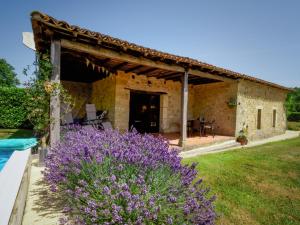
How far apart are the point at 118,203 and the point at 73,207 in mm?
541

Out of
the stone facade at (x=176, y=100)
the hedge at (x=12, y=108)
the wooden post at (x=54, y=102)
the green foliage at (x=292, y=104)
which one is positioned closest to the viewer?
the wooden post at (x=54, y=102)

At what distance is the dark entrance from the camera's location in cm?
987

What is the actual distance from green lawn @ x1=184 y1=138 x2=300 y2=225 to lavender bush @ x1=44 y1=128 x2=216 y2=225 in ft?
2.28

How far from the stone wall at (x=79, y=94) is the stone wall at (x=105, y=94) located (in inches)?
12.5

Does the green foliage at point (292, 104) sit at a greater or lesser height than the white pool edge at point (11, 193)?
greater

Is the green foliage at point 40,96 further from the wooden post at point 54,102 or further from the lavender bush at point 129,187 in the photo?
the lavender bush at point 129,187

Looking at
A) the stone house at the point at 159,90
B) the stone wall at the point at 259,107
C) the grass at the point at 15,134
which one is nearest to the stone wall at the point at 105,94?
the stone house at the point at 159,90

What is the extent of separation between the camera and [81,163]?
219cm

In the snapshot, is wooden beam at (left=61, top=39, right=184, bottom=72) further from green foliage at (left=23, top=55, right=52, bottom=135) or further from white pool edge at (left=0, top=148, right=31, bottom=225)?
white pool edge at (left=0, top=148, right=31, bottom=225)

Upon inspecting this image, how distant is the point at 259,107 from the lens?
1134 centimetres

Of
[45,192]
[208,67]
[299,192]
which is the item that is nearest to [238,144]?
[208,67]

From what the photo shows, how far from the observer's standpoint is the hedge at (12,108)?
10711 millimetres

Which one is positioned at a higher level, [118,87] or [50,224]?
[118,87]

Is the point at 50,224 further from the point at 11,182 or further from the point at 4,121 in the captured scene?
the point at 4,121
